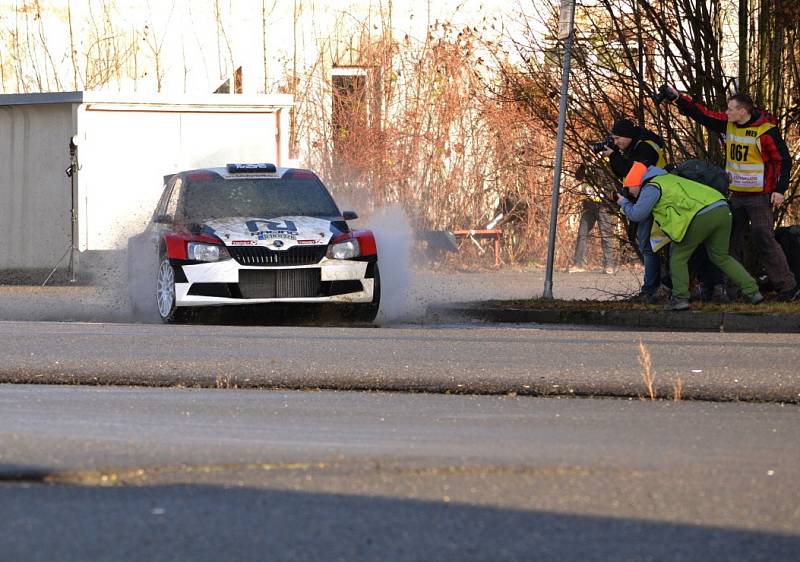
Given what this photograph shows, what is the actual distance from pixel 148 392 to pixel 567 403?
2359 mm

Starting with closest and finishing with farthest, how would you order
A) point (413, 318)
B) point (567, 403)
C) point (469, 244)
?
point (567, 403), point (413, 318), point (469, 244)

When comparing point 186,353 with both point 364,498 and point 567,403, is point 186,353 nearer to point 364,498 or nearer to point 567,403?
point 567,403

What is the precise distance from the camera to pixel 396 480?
19.5 ft

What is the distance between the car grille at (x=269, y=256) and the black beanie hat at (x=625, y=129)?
2984 mm

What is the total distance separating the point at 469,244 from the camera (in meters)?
27.7

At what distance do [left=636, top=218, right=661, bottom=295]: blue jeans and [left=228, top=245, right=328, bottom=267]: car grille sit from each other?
2.96 meters

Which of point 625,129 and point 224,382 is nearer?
point 224,382

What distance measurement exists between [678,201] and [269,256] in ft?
11.8

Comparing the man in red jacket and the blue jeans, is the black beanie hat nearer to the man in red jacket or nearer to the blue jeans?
the man in red jacket

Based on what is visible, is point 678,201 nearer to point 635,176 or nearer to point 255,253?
point 635,176

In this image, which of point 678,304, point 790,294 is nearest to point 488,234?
point 790,294

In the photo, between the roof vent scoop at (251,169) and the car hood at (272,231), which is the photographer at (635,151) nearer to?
the car hood at (272,231)

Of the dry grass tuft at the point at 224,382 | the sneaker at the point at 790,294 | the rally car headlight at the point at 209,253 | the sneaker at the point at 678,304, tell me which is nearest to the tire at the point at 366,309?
the rally car headlight at the point at 209,253

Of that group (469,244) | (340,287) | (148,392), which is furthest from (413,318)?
(469,244)
